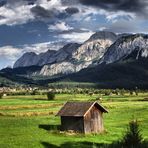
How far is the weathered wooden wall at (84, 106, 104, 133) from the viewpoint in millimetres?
78250

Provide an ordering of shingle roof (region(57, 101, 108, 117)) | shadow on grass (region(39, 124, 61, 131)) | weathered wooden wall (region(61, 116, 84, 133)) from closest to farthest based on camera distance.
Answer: weathered wooden wall (region(61, 116, 84, 133)) → shingle roof (region(57, 101, 108, 117)) → shadow on grass (region(39, 124, 61, 131))

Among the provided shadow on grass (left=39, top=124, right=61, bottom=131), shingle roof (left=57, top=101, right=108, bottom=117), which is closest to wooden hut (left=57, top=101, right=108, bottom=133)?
shingle roof (left=57, top=101, right=108, bottom=117)

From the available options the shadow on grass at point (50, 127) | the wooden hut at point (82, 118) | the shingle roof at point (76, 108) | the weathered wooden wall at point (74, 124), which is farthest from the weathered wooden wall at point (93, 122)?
the shadow on grass at point (50, 127)

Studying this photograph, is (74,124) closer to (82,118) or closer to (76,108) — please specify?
(82,118)

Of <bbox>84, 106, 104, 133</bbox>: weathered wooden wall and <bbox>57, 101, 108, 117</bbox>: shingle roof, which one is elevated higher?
<bbox>57, 101, 108, 117</bbox>: shingle roof

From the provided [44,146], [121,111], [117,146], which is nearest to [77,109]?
[44,146]

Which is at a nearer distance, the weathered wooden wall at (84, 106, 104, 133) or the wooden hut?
the wooden hut

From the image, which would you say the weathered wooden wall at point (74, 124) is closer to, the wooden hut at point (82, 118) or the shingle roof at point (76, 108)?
the wooden hut at point (82, 118)

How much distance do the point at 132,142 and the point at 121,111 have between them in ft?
258

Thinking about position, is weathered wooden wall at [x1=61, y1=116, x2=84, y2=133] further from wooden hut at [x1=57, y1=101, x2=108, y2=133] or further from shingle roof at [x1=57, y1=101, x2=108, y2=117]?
shingle roof at [x1=57, y1=101, x2=108, y2=117]

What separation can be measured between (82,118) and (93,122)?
98.2 inches

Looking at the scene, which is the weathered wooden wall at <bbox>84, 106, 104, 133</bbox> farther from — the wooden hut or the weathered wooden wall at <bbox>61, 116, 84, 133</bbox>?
the weathered wooden wall at <bbox>61, 116, 84, 133</bbox>

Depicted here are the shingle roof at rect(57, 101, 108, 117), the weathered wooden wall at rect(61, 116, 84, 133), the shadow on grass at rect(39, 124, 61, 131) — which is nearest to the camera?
the weathered wooden wall at rect(61, 116, 84, 133)

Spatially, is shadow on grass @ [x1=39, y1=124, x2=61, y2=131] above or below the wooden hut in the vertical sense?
below
